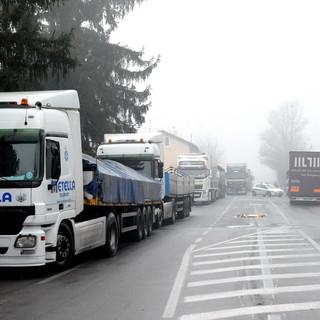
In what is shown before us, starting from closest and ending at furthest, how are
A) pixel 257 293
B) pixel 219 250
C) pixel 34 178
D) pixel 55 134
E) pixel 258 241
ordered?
pixel 257 293 < pixel 34 178 < pixel 55 134 < pixel 219 250 < pixel 258 241

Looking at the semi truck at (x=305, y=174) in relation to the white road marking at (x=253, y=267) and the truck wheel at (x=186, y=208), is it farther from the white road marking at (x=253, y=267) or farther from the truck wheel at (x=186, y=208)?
the white road marking at (x=253, y=267)

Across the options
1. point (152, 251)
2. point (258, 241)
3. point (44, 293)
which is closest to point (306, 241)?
point (258, 241)

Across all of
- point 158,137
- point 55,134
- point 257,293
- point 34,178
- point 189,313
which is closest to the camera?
point 189,313

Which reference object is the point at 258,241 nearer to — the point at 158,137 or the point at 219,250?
the point at 219,250

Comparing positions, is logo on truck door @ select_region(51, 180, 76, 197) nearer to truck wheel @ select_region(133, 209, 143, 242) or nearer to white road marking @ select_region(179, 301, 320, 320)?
white road marking @ select_region(179, 301, 320, 320)

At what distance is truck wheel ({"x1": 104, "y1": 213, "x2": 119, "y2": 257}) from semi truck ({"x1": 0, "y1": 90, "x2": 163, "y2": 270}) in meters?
0.04

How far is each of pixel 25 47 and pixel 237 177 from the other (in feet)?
208

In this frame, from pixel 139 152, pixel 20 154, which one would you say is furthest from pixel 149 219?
pixel 20 154

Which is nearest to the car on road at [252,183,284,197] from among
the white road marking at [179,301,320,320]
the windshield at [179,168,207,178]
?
the windshield at [179,168,207,178]

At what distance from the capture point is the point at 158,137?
2153 cm

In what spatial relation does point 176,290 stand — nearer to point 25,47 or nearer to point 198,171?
point 25,47

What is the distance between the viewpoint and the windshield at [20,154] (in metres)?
9.57


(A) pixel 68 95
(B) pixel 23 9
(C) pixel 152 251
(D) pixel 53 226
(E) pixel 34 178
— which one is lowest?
(C) pixel 152 251

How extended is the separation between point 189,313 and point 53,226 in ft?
12.6
